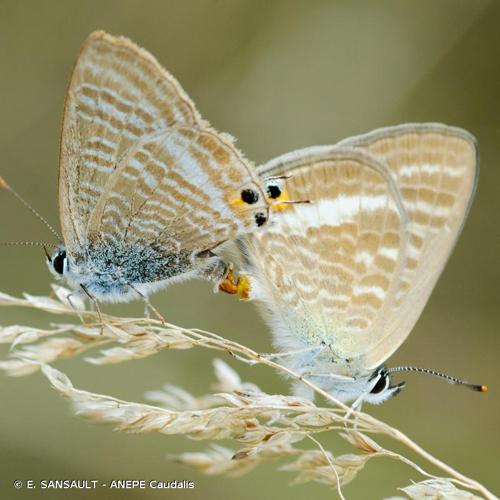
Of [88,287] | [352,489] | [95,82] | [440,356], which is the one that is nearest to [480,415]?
[440,356]

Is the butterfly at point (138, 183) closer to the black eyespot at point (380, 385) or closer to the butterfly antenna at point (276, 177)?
the butterfly antenna at point (276, 177)

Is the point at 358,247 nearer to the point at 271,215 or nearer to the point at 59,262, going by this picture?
the point at 271,215

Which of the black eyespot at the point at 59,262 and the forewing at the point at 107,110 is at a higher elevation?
the forewing at the point at 107,110

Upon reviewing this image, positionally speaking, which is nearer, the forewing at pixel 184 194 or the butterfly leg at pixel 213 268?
the forewing at pixel 184 194

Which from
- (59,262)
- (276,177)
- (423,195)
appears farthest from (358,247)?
(59,262)

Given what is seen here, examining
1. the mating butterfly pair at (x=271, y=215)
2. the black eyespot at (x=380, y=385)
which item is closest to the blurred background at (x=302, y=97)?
the mating butterfly pair at (x=271, y=215)
